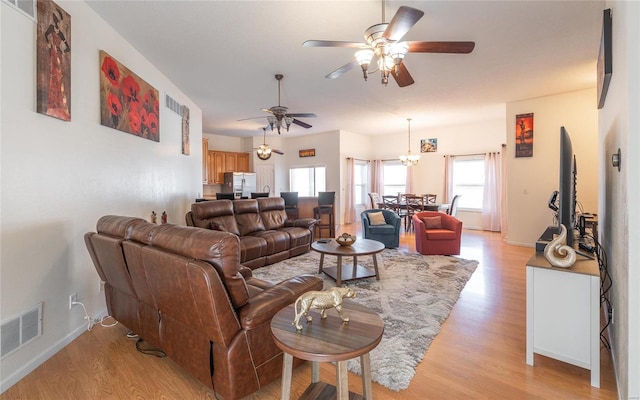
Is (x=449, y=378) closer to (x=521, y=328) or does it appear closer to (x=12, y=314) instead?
(x=521, y=328)

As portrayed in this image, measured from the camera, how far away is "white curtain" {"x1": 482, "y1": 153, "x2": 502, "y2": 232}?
716 cm

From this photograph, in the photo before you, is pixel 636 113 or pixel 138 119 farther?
pixel 138 119

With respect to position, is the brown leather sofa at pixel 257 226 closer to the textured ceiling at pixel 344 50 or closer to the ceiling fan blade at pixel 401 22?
the textured ceiling at pixel 344 50

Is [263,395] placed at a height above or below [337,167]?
below

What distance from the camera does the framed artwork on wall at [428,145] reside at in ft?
26.9

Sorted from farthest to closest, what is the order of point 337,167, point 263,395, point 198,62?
point 337,167
point 198,62
point 263,395

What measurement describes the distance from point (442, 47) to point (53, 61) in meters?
3.09

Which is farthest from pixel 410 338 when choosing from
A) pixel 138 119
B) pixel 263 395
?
pixel 138 119

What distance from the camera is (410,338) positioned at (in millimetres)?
→ 2309

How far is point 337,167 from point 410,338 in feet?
21.2

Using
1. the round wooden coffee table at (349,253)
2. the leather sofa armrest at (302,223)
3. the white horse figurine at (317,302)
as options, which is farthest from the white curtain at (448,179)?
the white horse figurine at (317,302)

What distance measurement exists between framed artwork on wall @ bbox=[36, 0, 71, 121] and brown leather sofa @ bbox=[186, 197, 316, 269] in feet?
7.08

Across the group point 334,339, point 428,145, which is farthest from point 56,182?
point 428,145

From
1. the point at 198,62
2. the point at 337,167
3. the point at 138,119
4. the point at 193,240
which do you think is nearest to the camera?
the point at 193,240
